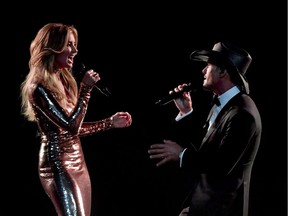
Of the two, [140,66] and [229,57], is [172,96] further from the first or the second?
[140,66]

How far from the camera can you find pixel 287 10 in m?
4.55

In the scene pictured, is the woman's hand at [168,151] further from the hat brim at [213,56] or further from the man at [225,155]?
the hat brim at [213,56]

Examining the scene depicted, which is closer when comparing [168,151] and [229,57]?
[168,151]

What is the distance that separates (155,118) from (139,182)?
664mm

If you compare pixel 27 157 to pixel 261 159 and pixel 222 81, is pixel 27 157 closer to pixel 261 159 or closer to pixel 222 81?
pixel 261 159

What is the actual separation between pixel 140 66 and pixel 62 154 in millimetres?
2013

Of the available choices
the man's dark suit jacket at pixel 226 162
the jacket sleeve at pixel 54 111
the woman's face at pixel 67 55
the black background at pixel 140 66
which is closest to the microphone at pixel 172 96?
the man's dark suit jacket at pixel 226 162

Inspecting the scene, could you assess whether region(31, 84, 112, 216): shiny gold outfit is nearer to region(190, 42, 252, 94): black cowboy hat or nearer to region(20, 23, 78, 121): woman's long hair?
region(20, 23, 78, 121): woman's long hair

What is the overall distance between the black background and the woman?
1704mm

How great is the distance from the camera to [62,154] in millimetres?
2738

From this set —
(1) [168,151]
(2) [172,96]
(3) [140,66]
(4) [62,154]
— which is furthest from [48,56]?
(3) [140,66]

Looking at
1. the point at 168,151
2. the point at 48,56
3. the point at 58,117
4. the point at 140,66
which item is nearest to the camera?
the point at 168,151

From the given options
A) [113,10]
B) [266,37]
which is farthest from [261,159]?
[113,10]

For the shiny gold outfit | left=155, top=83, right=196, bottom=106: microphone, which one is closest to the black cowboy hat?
left=155, top=83, right=196, bottom=106: microphone
